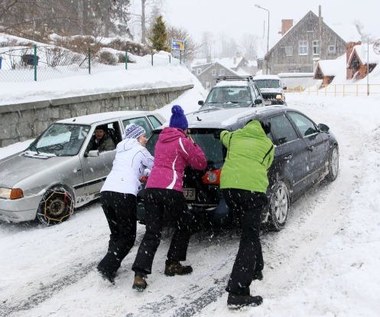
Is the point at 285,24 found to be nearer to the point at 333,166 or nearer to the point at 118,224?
the point at 333,166

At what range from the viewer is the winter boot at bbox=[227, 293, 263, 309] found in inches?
169

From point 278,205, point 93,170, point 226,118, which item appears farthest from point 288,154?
point 93,170

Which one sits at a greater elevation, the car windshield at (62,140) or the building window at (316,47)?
the building window at (316,47)

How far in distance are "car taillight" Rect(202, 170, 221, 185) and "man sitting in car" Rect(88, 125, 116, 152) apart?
341 centimetres

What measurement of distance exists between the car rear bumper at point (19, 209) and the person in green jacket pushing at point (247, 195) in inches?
147

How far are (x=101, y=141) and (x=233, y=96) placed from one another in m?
7.87

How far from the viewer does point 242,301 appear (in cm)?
429

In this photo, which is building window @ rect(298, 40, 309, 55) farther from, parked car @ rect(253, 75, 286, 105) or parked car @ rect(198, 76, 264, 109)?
parked car @ rect(198, 76, 264, 109)

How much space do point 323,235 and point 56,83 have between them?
11162 millimetres

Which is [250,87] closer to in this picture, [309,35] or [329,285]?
[329,285]

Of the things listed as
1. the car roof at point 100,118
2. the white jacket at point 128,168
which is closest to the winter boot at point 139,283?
the white jacket at point 128,168

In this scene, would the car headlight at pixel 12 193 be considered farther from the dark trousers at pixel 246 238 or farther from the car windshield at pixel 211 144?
the dark trousers at pixel 246 238

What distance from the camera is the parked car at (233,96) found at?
1503cm

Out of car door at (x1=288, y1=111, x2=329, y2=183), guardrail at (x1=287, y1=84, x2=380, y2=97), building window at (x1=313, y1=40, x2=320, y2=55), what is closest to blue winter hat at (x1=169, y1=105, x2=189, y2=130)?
car door at (x1=288, y1=111, x2=329, y2=183)
